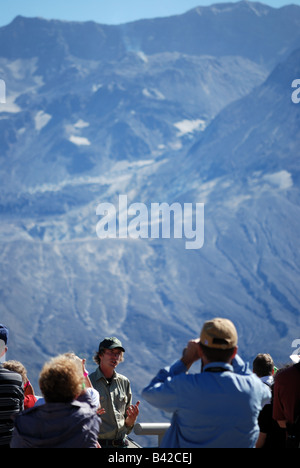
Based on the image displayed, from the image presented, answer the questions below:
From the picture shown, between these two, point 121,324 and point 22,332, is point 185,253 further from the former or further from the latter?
point 22,332

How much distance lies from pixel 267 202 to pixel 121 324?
56.0 m

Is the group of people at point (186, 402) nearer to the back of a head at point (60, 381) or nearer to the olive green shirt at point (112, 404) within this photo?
the back of a head at point (60, 381)

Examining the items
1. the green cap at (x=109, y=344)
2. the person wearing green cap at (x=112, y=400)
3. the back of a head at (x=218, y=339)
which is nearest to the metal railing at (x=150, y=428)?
the person wearing green cap at (x=112, y=400)

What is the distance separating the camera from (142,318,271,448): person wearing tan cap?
3299 mm

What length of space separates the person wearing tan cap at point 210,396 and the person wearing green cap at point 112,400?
167 cm

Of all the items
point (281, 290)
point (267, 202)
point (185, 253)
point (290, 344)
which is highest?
point (267, 202)

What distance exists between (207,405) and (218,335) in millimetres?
370

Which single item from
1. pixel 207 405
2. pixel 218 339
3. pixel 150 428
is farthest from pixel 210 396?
pixel 150 428

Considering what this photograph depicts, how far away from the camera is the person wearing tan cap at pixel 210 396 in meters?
Result: 3.30

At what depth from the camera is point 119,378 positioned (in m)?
5.25

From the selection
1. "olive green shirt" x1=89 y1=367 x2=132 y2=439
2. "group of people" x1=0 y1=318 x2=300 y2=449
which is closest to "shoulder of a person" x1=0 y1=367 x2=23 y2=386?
"group of people" x1=0 y1=318 x2=300 y2=449

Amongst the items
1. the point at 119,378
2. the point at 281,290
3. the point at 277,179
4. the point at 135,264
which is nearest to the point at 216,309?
the point at 281,290
